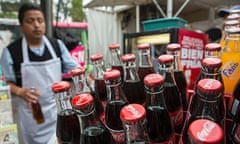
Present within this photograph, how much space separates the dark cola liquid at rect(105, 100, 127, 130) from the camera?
0.35m

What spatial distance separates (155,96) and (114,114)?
0.08 metres

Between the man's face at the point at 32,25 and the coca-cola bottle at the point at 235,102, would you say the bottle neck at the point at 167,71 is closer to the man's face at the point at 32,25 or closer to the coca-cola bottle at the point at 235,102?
the coca-cola bottle at the point at 235,102

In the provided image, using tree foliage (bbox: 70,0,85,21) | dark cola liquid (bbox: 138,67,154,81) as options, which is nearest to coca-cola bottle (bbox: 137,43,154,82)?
dark cola liquid (bbox: 138,67,154,81)

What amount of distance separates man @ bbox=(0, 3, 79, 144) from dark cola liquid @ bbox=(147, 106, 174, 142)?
0.98 m

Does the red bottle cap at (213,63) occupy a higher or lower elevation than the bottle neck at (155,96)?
higher

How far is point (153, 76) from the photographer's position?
1.04 feet

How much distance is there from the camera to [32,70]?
48.1 inches

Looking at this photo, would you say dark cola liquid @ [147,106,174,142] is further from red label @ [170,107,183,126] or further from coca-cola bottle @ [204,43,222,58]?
coca-cola bottle @ [204,43,222,58]

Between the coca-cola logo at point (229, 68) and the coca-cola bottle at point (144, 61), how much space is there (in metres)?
0.14

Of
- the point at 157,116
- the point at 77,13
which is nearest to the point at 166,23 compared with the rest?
the point at 157,116

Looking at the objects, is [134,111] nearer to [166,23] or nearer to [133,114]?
[133,114]

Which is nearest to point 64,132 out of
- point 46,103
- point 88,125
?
point 88,125

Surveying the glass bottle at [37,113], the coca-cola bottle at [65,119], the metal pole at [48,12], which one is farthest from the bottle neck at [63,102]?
the metal pole at [48,12]

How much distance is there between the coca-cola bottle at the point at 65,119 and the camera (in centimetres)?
38
